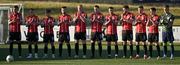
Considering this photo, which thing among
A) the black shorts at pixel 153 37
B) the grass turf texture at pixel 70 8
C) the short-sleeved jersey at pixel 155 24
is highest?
the grass turf texture at pixel 70 8

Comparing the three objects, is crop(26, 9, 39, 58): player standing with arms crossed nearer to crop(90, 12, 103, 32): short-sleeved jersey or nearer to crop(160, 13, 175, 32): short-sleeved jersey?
crop(90, 12, 103, 32): short-sleeved jersey

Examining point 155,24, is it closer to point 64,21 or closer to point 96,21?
point 96,21

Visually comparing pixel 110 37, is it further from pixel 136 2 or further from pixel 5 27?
pixel 136 2

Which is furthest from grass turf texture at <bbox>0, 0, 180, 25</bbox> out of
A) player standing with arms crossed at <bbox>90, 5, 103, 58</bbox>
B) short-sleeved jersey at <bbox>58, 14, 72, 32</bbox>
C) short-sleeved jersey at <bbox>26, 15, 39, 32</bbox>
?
player standing with arms crossed at <bbox>90, 5, 103, 58</bbox>

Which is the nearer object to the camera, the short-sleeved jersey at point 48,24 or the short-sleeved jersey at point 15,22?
the short-sleeved jersey at point 15,22

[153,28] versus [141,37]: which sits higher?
[153,28]

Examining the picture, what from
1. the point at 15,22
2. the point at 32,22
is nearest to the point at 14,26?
the point at 15,22

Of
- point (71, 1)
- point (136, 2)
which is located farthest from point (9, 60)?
point (71, 1)

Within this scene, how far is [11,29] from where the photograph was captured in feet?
72.3

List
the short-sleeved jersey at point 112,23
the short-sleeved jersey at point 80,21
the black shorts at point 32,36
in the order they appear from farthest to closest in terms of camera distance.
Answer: the black shorts at point 32,36 < the short-sleeved jersey at point 80,21 < the short-sleeved jersey at point 112,23

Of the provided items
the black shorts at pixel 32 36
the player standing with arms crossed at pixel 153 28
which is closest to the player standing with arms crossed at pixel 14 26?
the black shorts at pixel 32 36

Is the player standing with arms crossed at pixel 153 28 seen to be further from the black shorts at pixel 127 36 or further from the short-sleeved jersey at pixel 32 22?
the short-sleeved jersey at pixel 32 22

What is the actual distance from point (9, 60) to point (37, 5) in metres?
39.7

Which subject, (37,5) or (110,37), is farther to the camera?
(37,5)
